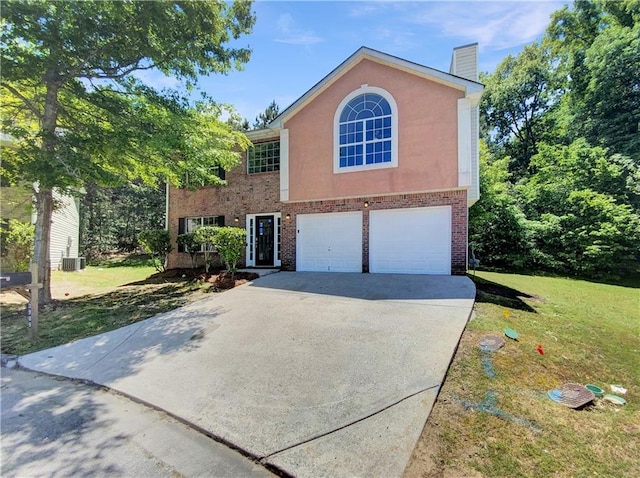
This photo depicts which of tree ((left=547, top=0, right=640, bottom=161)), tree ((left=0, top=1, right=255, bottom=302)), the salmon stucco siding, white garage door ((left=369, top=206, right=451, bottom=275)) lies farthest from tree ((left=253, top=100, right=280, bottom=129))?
tree ((left=547, top=0, right=640, bottom=161))

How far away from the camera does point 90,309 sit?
8.20 m

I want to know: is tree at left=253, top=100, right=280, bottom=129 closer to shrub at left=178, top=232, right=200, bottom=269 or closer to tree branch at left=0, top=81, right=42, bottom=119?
shrub at left=178, top=232, right=200, bottom=269

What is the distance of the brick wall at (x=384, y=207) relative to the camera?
1056 cm

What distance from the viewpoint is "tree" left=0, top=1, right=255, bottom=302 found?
723 cm

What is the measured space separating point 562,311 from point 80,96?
13.5 m

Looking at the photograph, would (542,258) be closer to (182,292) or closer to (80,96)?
(182,292)

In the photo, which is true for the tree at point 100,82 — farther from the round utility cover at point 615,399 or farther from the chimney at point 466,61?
the round utility cover at point 615,399

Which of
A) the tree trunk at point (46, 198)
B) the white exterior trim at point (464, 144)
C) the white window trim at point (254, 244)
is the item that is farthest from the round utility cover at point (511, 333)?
the tree trunk at point (46, 198)

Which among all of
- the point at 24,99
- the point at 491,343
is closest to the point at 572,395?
the point at 491,343

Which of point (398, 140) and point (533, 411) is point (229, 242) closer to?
point (398, 140)

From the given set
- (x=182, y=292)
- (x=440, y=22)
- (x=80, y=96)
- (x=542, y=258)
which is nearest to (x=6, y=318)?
(x=182, y=292)

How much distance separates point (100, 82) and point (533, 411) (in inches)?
472

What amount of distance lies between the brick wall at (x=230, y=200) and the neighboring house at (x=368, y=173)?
54 mm

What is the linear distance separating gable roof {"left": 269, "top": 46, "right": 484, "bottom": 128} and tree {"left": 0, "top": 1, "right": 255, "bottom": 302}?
10.4 feet
